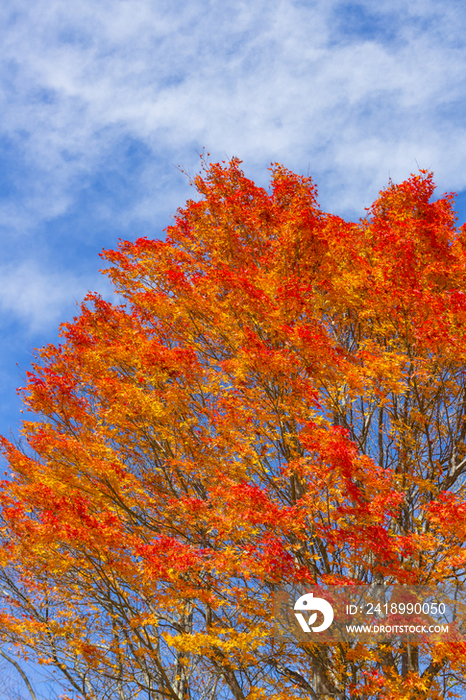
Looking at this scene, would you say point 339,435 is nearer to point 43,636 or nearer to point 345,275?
point 345,275

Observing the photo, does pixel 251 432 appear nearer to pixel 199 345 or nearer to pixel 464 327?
pixel 199 345

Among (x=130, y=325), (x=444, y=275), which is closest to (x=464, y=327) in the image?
(x=444, y=275)

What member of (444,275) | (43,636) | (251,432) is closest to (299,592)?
(251,432)

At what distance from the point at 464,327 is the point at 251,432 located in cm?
363

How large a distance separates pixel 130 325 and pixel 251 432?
4.31 m

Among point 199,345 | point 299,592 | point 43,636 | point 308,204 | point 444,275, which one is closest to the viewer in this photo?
point 299,592

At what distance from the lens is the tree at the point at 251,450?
6.53m

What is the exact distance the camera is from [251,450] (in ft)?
24.2

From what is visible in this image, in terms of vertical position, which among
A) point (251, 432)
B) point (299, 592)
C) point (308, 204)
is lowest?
point (299, 592)

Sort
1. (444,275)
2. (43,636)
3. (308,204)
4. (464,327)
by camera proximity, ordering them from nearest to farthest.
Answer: (464,327)
(43,636)
(444,275)
(308,204)

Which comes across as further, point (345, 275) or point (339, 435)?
point (345, 275)

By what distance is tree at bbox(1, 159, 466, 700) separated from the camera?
21.4ft

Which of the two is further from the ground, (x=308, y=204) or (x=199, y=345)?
(x=308, y=204)

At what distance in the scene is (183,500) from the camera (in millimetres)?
7625
